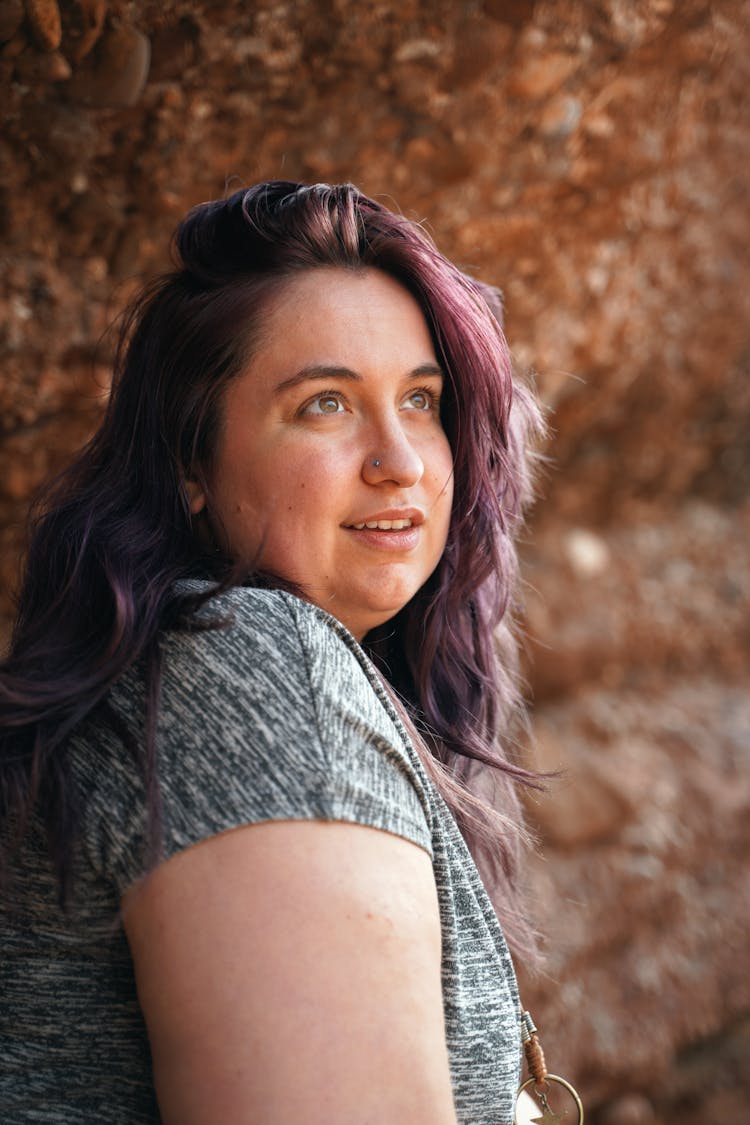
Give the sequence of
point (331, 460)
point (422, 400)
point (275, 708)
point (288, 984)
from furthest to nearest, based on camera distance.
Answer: point (422, 400), point (331, 460), point (275, 708), point (288, 984)

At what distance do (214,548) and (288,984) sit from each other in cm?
72

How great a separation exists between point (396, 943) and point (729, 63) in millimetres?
2302

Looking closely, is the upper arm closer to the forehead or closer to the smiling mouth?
the smiling mouth

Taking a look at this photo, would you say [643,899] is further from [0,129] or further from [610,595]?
[0,129]

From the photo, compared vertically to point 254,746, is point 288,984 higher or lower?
lower

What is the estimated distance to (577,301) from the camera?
2.76 metres

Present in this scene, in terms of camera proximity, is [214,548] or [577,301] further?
[577,301]

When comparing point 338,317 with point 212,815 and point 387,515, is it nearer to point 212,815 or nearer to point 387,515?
point 387,515

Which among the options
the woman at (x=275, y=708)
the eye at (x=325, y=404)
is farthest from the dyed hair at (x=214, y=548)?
the eye at (x=325, y=404)

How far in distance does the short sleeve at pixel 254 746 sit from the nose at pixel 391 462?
0.34 m

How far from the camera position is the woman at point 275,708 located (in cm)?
91

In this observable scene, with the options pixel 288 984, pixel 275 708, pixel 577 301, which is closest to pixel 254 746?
pixel 275 708

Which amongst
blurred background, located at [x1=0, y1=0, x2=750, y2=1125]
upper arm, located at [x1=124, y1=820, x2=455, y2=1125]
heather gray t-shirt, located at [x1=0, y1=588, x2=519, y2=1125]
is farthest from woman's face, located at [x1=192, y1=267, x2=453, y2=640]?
blurred background, located at [x1=0, y1=0, x2=750, y2=1125]

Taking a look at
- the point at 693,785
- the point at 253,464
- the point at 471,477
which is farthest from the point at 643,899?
the point at 253,464
